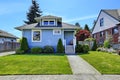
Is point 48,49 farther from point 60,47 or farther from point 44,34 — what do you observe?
point 44,34

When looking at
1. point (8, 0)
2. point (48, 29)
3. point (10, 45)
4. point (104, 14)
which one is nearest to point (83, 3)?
point (48, 29)

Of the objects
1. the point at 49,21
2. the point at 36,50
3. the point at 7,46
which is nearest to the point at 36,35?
the point at 36,50

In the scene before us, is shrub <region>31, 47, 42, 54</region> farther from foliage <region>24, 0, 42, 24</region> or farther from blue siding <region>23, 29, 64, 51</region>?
foliage <region>24, 0, 42, 24</region>

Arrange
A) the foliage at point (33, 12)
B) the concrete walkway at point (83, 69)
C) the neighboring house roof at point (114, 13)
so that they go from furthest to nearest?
the foliage at point (33, 12)
the neighboring house roof at point (114, 13)
the concrete walkway at point (83, 69)

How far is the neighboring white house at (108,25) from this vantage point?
25925 mm

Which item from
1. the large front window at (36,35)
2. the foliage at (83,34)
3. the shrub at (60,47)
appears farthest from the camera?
the foliage at (83,34)

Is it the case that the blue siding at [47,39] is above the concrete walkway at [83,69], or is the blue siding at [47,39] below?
above

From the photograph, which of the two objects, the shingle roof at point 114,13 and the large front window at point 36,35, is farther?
the shingle roof at point 114,13

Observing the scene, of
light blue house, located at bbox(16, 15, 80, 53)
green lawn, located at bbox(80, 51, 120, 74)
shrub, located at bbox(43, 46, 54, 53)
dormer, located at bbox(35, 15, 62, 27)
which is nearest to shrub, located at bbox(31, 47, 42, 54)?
shrub, located at bbox(43, 46, 54, 53)

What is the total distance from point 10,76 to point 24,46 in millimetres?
13819

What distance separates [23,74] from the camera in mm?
8344

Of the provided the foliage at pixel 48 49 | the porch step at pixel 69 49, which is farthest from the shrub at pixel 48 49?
the porch step at pixel 69 49

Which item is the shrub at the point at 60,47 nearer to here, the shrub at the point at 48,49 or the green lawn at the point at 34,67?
the shrub at the point at 48,49

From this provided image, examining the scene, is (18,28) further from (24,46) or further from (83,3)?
(83,3)
